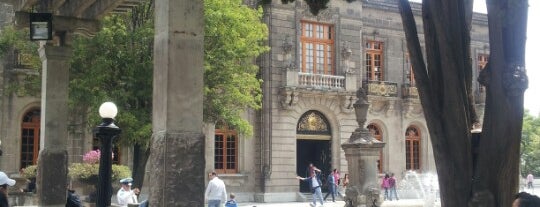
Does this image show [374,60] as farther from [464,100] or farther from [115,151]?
[464,100]

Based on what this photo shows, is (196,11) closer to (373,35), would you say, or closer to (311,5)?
(311,5)

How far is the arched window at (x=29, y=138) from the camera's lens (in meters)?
27.5

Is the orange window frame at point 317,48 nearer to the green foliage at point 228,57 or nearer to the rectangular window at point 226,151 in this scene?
the rectangular window at point 226,151

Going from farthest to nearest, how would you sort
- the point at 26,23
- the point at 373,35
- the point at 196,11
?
the point at 373,35
the point at 26,23
the point at 196,11

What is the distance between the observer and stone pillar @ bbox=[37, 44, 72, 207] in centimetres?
1264

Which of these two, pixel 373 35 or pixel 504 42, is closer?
pixel 504 42

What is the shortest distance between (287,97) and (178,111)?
79.1ft

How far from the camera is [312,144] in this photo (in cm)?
3469

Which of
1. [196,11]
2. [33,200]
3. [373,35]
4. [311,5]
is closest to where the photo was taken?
[196,11]

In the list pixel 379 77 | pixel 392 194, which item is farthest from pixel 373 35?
pixel 392 194

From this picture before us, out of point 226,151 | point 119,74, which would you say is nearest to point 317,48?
point 226,151

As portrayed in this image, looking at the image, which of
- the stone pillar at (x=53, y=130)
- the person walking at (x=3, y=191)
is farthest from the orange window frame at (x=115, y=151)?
the person walking at (x=3, y=191)

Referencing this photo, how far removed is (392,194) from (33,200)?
19.0 meters

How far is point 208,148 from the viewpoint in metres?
30.2
